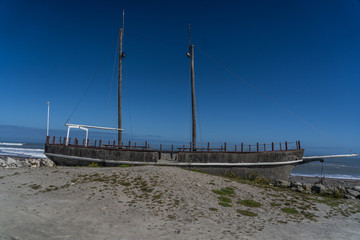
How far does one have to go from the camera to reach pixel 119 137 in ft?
72.0

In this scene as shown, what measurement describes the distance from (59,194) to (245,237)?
886 centimetres

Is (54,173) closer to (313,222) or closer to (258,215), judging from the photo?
(258,215)

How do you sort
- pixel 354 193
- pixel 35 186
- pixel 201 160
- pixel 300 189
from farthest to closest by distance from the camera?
pixel 201 160 < pixel 300 189 < pixel 354 193 < pixel 35 186

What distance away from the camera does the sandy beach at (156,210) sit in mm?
6461

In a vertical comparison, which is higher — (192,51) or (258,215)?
(192,51)

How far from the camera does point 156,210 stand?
825 centimetres

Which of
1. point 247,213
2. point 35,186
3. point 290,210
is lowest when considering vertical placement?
point 290,210

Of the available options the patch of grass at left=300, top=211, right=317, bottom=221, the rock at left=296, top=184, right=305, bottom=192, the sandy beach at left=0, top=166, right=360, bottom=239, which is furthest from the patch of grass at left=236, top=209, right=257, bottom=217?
the rock at left=296, top=184, right=305, bottom=192

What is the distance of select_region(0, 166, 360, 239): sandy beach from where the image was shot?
6.46 metres

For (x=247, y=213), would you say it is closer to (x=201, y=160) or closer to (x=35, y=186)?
(x=201, y=160)

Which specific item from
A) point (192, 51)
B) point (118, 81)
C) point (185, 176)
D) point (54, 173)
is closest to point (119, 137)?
point (118, 81)

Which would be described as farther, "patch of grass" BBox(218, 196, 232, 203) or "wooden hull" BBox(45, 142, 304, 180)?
"wooden hull" BBox(45, 142, 304, 180)

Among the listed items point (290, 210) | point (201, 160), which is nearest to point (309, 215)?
point (290, 210)

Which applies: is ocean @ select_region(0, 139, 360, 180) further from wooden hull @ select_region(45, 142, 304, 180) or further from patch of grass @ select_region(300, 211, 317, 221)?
patch of grass @ select_region(300, 211, 317, 221)
